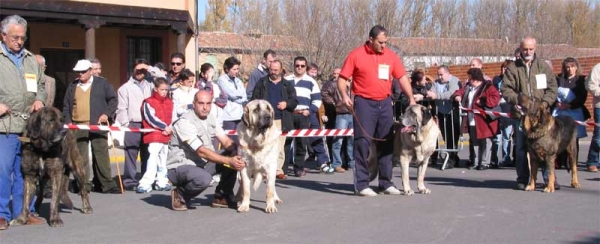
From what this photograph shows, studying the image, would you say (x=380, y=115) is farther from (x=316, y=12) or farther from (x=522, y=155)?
(x=316, y=12)

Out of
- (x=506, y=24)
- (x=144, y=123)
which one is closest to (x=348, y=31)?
(x=506, y=24)

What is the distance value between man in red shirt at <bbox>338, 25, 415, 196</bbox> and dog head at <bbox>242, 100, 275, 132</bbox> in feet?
4.80

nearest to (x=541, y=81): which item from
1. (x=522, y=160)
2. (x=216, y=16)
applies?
(x=522, y=160)

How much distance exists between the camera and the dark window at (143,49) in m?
22.3

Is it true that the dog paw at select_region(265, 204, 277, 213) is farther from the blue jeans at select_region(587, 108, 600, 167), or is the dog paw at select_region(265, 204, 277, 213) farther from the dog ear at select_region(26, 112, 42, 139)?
the blue jeans at select_region(587, 108, 600, 167)

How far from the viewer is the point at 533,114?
9172 mm

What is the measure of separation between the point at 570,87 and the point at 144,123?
7.07 metres

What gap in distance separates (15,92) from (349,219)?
3700 mm

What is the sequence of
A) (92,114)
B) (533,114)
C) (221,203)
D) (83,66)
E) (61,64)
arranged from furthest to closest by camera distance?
(61,64) < (92,114) < (83,66) < (533,114) < (221,203)

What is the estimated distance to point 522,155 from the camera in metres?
9.73

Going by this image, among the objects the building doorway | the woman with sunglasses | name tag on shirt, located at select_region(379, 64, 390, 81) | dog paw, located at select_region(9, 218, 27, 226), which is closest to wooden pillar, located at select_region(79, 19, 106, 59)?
the building doorway

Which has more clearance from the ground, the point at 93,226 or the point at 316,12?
the point at 316,12

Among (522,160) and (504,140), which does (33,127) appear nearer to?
(522,160)

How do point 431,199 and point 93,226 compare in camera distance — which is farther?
point 431,199
